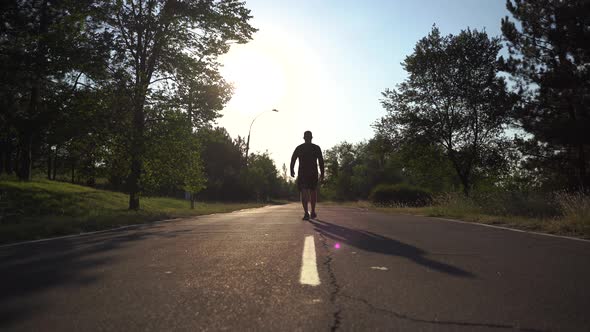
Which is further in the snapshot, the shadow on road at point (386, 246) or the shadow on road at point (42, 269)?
the shadow on road at point (386, 246)

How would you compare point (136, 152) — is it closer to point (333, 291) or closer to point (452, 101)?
point (333, 291)

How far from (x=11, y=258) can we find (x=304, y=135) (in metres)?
7.25

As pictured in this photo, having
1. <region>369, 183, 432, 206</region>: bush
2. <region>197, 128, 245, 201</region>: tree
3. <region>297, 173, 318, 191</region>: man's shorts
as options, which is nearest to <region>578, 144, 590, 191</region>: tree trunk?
<region>369, 183, 432, 206</region>: bush

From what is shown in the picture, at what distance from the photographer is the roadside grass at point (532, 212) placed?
27.3ft

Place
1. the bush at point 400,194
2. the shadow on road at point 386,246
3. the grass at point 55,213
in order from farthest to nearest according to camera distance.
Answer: the bush at point 400,194 < the grass at point 55,213 < the shadow on road at point 386,246

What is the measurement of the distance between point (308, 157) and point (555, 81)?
15.3 metres

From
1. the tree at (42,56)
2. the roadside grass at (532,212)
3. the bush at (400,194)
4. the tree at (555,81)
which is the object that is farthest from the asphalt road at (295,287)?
Result: the bush at (400,194)

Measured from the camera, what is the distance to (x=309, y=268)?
13.6ft

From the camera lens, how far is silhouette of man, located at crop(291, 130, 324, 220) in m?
10.9

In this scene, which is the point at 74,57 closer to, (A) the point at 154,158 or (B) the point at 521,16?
(A) the point at 154,158

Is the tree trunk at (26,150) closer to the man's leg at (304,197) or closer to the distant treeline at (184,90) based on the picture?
the distant treeline at (184,90)

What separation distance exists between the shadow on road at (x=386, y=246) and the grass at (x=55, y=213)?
5.12 m

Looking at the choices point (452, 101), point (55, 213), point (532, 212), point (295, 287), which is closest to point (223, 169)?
point (452, 101)

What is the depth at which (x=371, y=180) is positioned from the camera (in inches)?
3046
